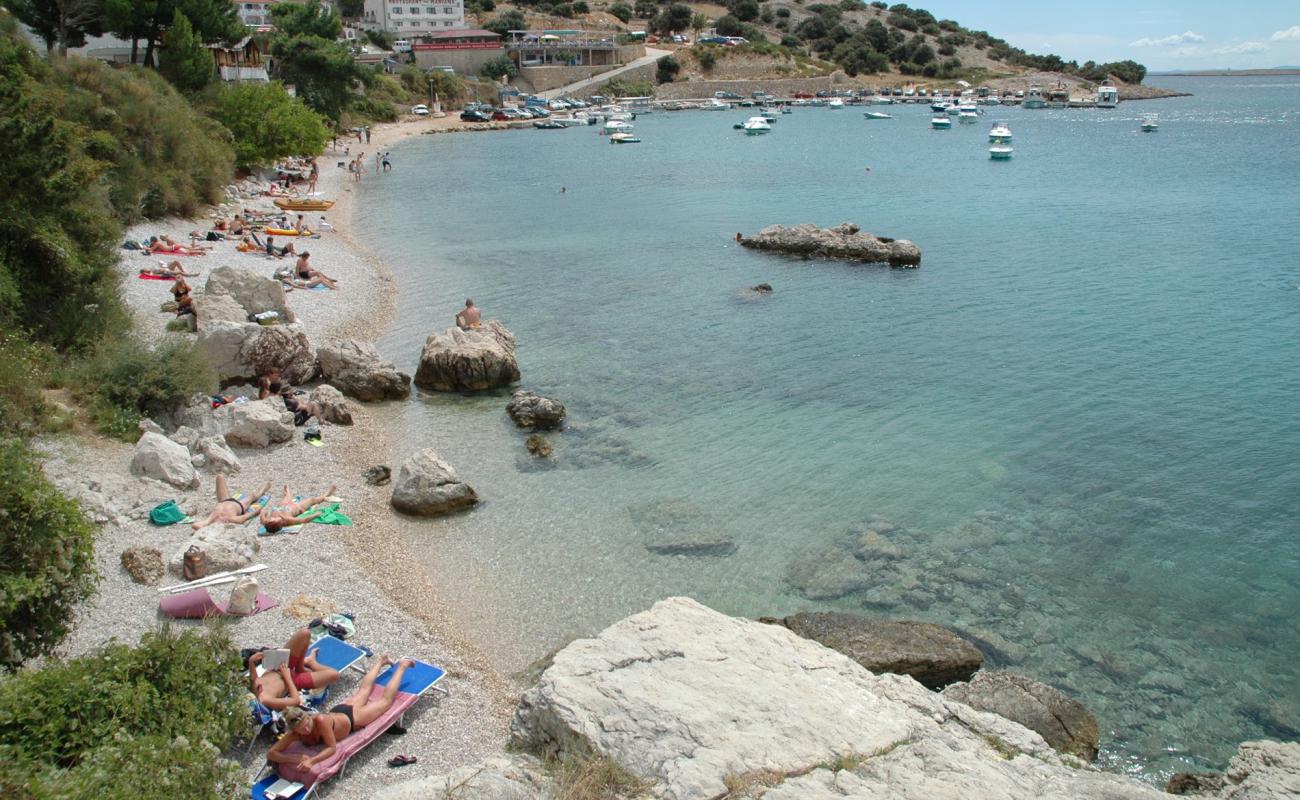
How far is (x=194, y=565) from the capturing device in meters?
14.0

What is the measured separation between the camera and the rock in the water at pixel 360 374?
79.9 ft

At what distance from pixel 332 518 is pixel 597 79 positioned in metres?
148

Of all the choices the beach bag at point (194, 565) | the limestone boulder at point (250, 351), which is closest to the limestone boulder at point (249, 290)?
the limestone boulder at point (250, 351)

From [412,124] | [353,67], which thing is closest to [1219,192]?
[353,67]

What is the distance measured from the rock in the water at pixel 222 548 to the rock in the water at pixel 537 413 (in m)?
8.28

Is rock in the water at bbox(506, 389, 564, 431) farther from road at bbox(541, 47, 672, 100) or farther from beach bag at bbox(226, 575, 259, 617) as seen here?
road at bbox(541, 47, 672, 100)

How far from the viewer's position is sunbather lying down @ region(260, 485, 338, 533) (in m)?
16.5

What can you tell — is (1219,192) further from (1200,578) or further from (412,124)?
(412,124)

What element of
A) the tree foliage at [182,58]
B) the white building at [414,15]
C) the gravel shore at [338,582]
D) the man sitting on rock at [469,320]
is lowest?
the gravel shore at [338,582]

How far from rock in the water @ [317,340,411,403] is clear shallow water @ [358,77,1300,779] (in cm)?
79

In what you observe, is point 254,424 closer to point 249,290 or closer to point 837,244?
point 249,290

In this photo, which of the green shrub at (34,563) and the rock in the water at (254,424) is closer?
the green shrub at (34,563)

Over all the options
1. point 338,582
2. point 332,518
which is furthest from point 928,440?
point 338,582

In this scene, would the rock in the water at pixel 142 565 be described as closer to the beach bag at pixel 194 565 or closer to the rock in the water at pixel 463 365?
the beach bag at pixel 194 565
